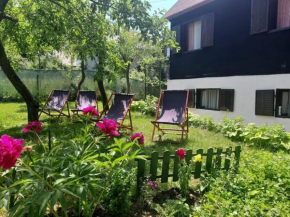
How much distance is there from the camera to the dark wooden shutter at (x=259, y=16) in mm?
6588

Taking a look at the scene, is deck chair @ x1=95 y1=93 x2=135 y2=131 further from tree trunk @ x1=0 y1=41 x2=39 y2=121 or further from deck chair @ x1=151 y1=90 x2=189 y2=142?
tree trunk @ x1=0 y1=41 x2=39 y2=121

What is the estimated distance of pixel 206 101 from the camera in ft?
29.8

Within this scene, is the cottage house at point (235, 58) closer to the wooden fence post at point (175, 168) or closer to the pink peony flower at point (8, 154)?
the wooden fence post at point (175, 168)

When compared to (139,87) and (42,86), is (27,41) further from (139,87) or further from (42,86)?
(139,87)

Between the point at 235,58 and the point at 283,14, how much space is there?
1769 mm

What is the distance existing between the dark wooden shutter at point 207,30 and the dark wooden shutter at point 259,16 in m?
1.66

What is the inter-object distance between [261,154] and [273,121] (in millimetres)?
3501

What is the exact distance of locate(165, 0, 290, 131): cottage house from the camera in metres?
6.50

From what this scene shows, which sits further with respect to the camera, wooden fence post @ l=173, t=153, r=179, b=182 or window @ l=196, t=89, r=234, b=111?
window @ l=196, t=89, r=234, b=111

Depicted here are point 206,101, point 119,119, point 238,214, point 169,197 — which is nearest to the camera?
point 238,214

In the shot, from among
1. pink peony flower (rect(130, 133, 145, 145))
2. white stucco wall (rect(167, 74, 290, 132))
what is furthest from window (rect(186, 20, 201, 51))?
pink peony flower (rect(130, 133, 145, 145))

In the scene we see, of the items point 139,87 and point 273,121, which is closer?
point 273,121

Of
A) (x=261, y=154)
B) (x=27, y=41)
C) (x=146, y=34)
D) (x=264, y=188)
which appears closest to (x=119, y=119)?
(x=146, y=34)

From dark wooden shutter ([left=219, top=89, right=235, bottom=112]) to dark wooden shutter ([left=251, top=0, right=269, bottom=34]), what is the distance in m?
1.89
